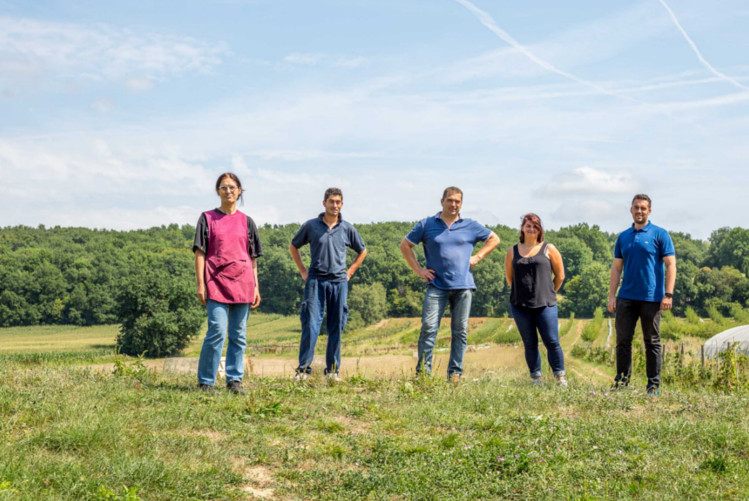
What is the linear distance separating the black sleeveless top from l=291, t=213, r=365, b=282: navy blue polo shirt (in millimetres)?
1967

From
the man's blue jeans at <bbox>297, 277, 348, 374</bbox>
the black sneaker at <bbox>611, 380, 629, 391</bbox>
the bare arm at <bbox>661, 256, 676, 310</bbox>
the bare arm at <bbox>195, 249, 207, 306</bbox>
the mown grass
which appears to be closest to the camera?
the mown grass

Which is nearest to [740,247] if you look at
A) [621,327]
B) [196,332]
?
[196,332]

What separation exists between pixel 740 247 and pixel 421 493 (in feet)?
345

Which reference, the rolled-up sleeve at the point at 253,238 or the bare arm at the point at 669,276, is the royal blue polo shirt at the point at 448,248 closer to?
the rolled-up sleeve at the point at 253,238

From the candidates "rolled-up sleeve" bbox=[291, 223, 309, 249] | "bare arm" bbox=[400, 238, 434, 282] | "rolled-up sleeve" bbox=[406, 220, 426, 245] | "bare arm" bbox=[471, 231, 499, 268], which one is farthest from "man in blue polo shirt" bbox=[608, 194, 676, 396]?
"rolled-up sleeve" bbox=[291, 223, 309, 249]

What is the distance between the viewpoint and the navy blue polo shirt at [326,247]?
22.8 feet

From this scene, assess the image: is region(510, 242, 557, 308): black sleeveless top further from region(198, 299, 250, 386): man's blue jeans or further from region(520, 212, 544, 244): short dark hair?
region(198, 299, 250, 386): man's blue jeans

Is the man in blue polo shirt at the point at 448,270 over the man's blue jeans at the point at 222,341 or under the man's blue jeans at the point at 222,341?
over

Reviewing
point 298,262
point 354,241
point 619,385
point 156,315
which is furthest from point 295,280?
point 619,385

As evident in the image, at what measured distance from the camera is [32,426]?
4.31m

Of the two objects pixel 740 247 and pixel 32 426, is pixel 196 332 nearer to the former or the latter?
pixel 32 426

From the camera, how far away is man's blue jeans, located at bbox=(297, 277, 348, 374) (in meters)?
7.01

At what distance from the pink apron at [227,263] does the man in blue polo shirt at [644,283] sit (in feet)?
12.6

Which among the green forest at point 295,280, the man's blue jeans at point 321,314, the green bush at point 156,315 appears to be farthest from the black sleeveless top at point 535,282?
the green forest at point 295,280
